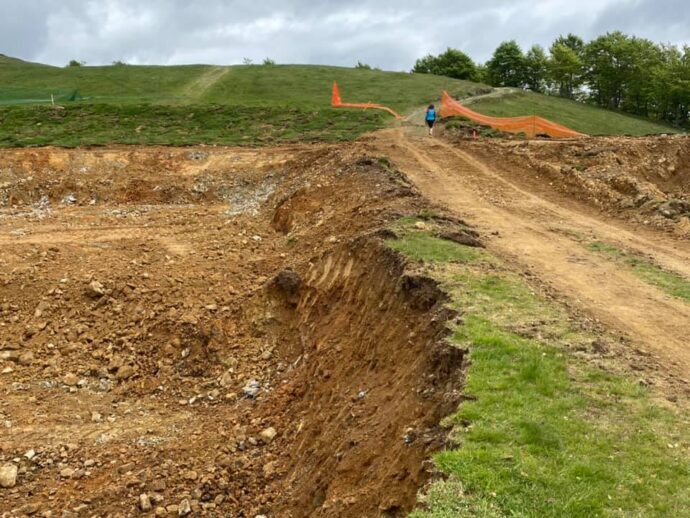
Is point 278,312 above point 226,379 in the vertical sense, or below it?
above

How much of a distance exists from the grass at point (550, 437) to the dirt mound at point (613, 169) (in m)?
10.6

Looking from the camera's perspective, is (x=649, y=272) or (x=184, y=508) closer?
(x=184, y=508)

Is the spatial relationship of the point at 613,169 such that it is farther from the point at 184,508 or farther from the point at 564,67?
the point at 564,67

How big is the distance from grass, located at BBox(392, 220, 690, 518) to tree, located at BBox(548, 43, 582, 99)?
63745 mm

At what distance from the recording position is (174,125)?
32375mm

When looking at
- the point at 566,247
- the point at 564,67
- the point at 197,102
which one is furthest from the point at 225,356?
the point at 564,67

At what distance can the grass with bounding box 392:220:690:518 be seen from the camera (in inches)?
222

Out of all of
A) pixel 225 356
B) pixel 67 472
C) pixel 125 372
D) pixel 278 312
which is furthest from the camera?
pixel 278 312

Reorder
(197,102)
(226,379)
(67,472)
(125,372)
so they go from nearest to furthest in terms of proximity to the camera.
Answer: (67,472)
(226,379)
(125,372)
(197,102)

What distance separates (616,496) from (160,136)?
27911 millimetres

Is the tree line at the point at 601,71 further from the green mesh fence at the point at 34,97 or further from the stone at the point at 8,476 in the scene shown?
the stone at the point at 8,476

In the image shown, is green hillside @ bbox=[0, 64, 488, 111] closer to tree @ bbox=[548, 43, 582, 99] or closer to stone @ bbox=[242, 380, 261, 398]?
tree @ bbox=[548, 43, 582, 99]

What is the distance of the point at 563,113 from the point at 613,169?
22.9m

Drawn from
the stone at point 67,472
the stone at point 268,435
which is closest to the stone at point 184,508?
the stone at point 268,435
